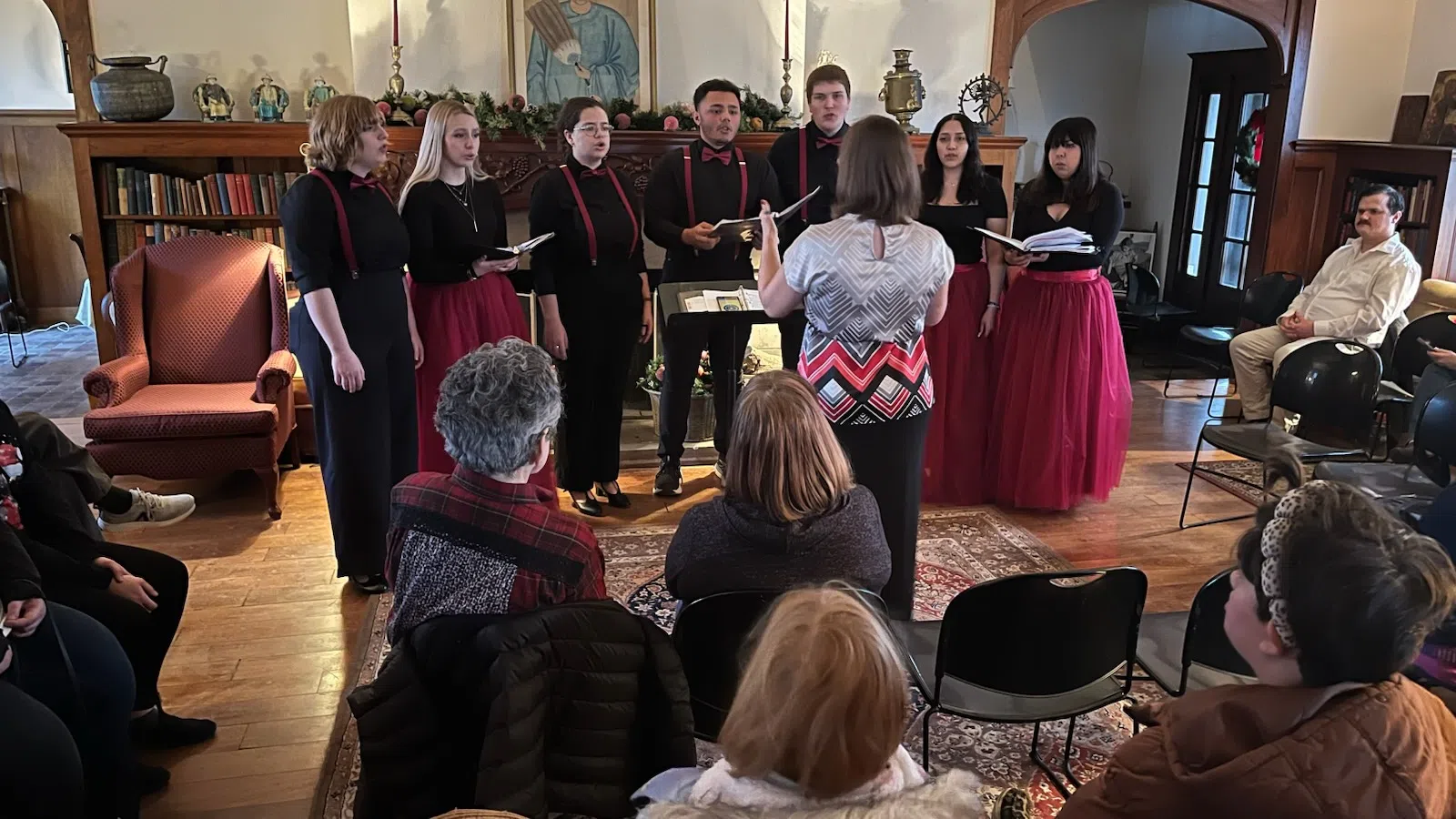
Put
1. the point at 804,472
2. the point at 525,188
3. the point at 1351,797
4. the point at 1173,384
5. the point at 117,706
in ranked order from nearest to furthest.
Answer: the point at 1351,797
the point at 804,472
the point at 117,706
the point at 525,188
the point at 1173,384

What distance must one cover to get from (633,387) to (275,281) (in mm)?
1854

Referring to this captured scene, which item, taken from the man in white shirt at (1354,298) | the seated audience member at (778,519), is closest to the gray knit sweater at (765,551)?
the seated audience member at (778,519)

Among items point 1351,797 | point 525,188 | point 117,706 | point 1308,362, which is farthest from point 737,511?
point 525,188

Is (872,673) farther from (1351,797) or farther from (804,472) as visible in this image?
(804,472)

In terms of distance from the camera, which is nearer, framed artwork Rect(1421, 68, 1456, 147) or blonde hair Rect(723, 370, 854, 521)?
blonde hair Rect(723, 370, 854, 521)

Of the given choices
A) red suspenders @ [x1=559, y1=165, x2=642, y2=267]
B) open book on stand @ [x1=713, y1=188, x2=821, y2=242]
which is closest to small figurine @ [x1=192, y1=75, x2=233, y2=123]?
red suspenders @ [x1=559, y1=165, x2=642, y2=267]

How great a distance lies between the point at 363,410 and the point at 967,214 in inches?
91.8

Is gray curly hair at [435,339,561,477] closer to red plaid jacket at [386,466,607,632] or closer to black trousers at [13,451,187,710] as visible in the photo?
red plaid jacket at [386,466,607,632]

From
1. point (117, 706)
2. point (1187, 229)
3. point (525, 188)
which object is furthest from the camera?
point (1187, 229)

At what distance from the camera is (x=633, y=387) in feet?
18.8

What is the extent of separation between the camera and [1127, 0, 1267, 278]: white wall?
7742mm

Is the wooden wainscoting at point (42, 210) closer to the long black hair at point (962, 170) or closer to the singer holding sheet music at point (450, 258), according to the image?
the singer holding sheet music at point (450, 258)

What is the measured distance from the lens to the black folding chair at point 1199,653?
89.7 inches

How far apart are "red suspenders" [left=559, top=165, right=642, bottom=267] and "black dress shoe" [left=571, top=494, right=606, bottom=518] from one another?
0.98 meters
